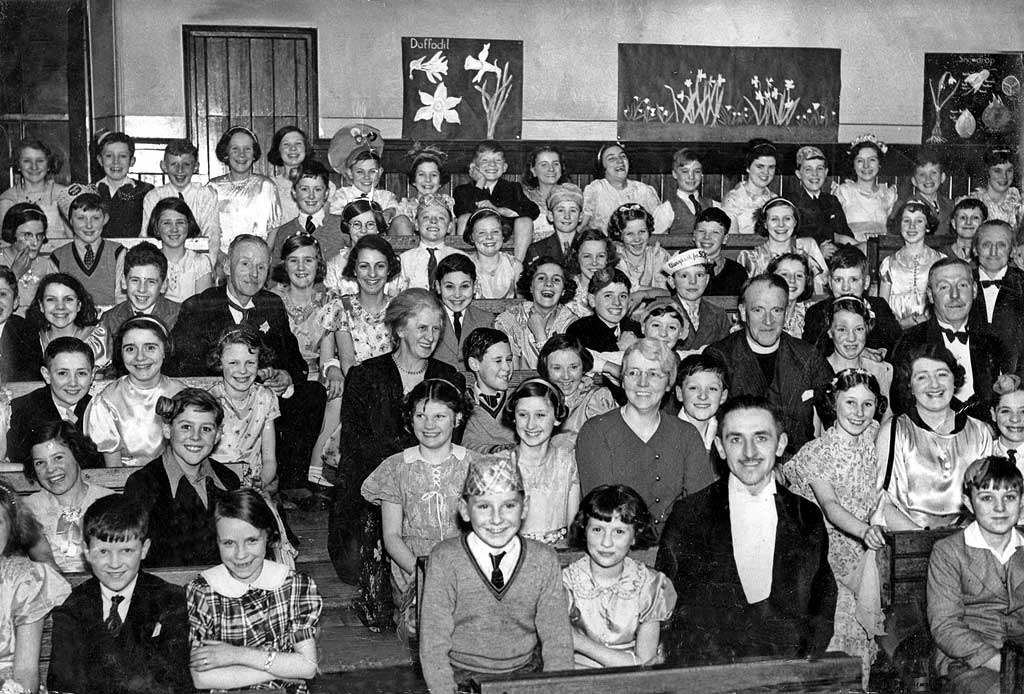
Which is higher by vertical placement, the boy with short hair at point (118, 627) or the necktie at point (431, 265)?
the necktie at point (431, 265)

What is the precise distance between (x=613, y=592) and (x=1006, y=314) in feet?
10.7

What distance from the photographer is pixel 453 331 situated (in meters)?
5.41

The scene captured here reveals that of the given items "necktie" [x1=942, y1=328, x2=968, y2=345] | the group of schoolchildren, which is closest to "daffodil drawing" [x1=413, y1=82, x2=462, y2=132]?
the group of schoolchildren

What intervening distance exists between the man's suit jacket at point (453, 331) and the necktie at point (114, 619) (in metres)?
2.15

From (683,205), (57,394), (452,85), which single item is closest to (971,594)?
(57,394)

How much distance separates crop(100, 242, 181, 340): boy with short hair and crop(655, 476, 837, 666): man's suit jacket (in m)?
2.88

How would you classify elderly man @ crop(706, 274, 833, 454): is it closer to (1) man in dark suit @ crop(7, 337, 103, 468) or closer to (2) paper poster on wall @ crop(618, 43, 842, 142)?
(1) man in dark suit @ crop(7, 337, 103, 468)

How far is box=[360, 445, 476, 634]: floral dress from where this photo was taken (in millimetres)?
4008

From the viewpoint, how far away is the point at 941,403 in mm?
4277

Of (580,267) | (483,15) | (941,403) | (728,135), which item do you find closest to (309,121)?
(483,15)

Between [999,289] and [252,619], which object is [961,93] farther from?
[252,619]

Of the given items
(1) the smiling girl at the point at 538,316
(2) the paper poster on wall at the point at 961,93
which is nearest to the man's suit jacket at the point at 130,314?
(1) the smiling girl at the point at 538,316

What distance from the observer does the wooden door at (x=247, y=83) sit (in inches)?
373

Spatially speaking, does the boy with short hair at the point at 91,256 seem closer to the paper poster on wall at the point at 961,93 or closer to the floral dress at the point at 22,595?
Answer: the floral dress at the point at 22,595
